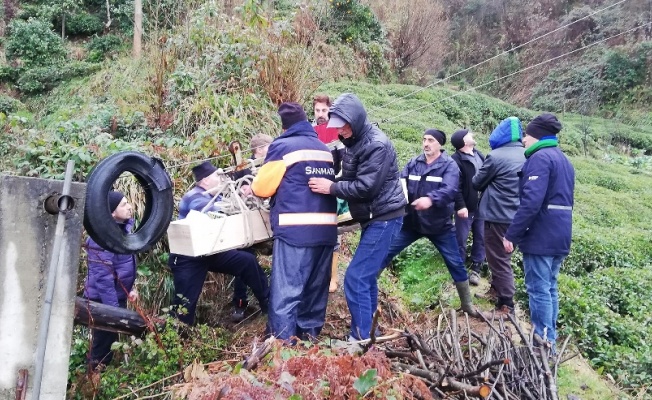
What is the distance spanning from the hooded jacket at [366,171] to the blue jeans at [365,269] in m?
0.10

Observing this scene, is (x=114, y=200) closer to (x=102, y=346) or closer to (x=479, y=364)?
(x=102, y=346)

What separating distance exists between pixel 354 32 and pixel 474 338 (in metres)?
15.8

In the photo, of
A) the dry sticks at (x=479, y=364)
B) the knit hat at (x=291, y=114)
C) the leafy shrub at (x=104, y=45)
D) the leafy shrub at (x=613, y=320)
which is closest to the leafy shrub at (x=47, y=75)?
the leafy shrub at (x=104, y=45)

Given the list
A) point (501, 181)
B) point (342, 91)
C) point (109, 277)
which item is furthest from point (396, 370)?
point (342, 91)

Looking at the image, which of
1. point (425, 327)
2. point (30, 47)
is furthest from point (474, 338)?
point (30, 47)

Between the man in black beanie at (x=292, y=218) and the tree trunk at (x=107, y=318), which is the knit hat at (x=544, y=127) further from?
the tree trunk at (x=107, y=318)

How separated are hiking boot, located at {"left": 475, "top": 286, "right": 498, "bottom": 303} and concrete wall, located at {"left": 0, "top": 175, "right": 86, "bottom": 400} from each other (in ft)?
13.8

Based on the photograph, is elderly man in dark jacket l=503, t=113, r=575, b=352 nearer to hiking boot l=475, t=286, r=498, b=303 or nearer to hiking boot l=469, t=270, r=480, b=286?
hiking boot l=475, t=286, r=498, b=303

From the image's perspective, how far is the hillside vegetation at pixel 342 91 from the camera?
5.95 meters

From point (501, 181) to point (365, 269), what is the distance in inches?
81.8

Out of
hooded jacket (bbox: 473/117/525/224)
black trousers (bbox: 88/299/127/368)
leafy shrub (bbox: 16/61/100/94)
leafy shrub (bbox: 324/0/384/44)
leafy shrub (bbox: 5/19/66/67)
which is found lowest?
black trousers (bbox: 88/299/127/368)

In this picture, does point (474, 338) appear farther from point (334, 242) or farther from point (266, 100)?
point (266, 100)

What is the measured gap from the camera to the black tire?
11.8ft

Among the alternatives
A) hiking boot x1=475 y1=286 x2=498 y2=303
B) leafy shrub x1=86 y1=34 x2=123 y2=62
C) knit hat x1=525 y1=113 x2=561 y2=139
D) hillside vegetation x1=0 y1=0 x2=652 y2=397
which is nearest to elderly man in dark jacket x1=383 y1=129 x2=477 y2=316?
hiking boot x1=475 y1=286 x2=498 y2=303
